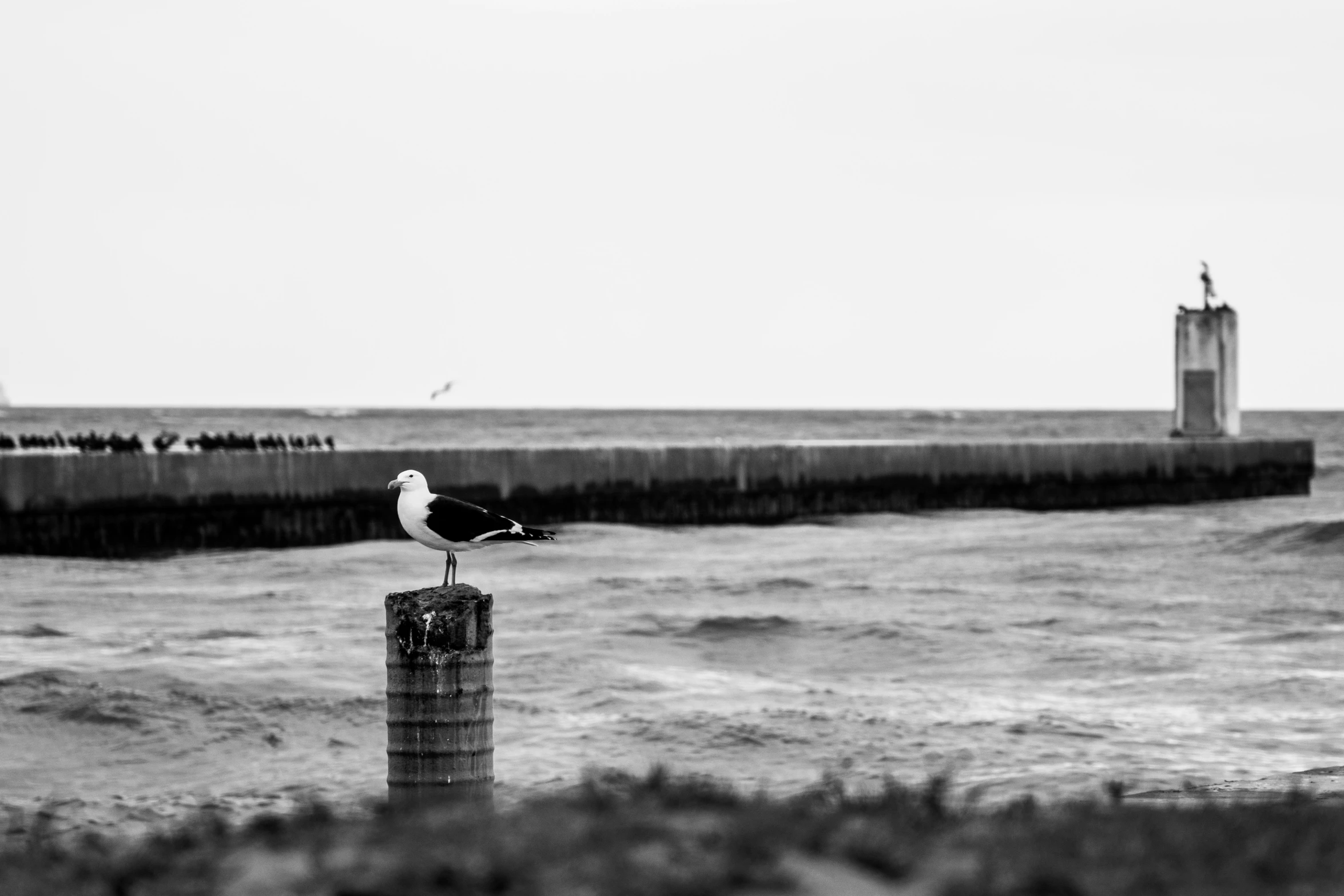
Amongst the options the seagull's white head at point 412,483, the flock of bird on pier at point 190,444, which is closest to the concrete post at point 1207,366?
the flock of bird on pier at point 190,444

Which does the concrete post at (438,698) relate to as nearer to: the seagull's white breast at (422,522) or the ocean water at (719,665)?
the ocean water at (719,665)

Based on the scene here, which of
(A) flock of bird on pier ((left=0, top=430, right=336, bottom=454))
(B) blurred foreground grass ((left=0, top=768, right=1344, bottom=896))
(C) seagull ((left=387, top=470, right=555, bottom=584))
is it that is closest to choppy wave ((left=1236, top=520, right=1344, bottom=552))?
(A) flock of bird on pier ((left=0, top=430, right=336, bottom=454))

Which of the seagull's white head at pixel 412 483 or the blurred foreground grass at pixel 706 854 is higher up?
the seagull's white head at pixel 412 483

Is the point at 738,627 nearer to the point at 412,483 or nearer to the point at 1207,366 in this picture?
the point at 412,483

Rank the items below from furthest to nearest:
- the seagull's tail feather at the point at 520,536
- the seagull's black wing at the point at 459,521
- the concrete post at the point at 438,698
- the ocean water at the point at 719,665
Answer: the ocean water at the point at 719,665
the seagull's tail feather at the point at 520,536
the seagull's black wing at the point at 459,521
the concrete post at the point at 438,698

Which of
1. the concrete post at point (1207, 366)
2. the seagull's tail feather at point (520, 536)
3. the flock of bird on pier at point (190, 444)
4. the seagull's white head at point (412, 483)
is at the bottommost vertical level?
the seagull's tail feather at point (520, 536)

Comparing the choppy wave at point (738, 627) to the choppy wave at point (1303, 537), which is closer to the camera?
the choppy wave at point (738, 627)

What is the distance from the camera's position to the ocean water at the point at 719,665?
35.3 feet

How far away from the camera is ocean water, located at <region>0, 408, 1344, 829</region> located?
10758 millimetres

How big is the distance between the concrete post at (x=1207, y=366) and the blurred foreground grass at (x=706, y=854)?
36231 millimetres

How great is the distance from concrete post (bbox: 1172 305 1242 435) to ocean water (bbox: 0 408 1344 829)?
12621 mm

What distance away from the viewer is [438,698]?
6.42 metres

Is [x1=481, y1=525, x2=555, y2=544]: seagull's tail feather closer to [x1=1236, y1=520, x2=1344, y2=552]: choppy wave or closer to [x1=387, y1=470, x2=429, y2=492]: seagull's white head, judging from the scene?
[x1=387, y1=470, x2=429, y2=492]: seagull's white head

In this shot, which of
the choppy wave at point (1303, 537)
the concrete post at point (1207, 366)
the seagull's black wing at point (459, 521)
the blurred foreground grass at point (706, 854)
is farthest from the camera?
the concrete post at point (1207, 366)
